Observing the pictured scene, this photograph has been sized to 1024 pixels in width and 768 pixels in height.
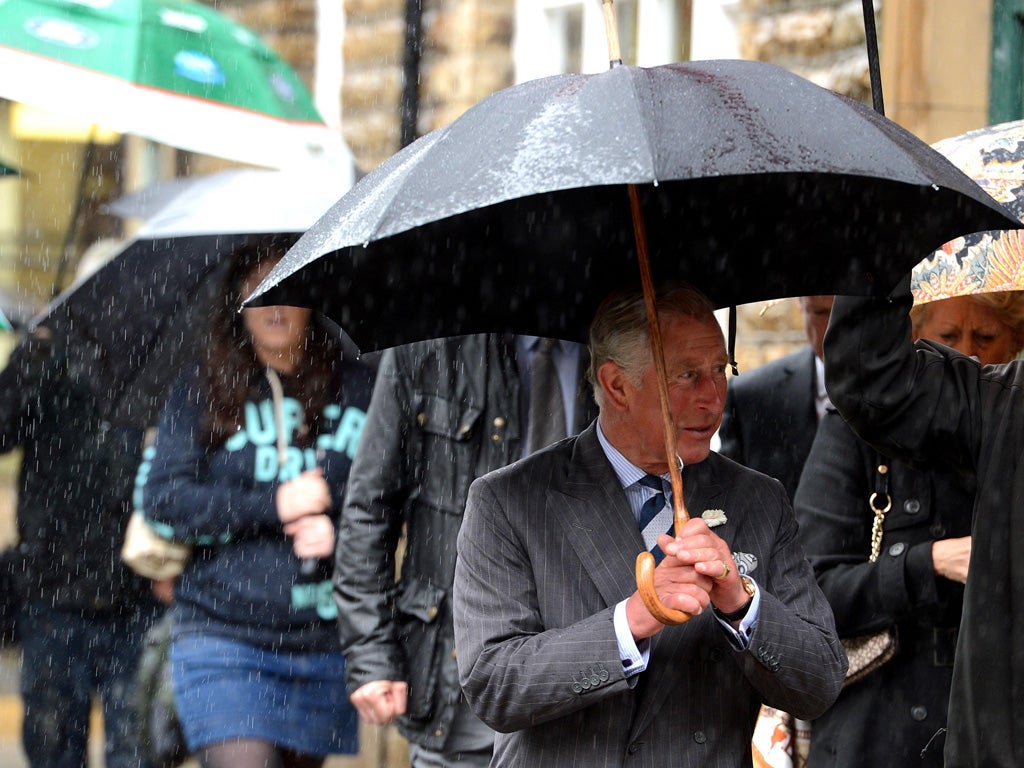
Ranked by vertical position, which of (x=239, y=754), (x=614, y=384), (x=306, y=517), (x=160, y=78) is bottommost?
(x=239, y=754)

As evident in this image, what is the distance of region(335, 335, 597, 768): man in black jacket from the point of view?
559 cm

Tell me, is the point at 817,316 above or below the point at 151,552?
above

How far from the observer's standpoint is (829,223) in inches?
163

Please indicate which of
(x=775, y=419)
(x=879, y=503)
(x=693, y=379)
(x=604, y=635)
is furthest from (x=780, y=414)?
(x=604, y=635)

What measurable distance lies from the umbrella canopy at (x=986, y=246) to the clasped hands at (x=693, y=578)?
3.54ft

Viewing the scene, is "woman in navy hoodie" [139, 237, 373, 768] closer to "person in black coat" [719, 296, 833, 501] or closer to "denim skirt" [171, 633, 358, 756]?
"denim skirt" [171, 633, 358, 756]

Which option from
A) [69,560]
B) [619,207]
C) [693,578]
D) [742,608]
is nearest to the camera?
[693,578]

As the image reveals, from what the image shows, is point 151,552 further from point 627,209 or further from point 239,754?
point 627,209

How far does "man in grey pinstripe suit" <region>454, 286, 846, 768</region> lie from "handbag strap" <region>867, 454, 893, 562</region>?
762mm

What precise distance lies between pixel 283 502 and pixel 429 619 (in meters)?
0.85

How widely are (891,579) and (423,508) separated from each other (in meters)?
1.67

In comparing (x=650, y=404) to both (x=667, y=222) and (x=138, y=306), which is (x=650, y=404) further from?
(x=138, y=306)

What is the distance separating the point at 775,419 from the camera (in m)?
5.91

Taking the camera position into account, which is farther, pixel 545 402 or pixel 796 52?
pixel 796 52
